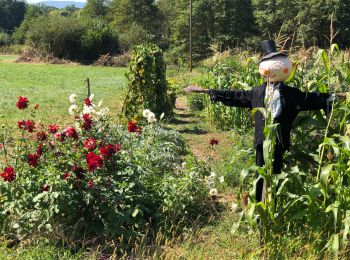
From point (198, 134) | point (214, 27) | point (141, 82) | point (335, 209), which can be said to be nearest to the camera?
point (335, 209)

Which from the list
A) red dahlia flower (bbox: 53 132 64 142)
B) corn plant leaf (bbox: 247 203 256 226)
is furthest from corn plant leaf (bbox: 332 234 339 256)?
red dahlia flower (bbox: 53 132 64 142)

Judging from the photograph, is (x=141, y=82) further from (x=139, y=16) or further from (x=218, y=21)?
(x=139, y=16)

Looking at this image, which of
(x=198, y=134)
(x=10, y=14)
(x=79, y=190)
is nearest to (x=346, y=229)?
(x=79, y=190)

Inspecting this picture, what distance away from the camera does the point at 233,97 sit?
3.88 meters

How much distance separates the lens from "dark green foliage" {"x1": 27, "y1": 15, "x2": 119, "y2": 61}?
1415 inches

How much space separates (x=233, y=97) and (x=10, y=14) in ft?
305

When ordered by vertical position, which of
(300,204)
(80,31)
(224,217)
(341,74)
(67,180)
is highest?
(80,31)

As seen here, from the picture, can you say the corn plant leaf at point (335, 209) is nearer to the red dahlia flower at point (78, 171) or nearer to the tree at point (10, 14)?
the red dahlia flower at point (78, 171)

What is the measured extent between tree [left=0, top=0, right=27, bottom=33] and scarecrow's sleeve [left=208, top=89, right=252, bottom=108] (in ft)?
281

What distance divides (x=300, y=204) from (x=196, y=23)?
39.1 meters

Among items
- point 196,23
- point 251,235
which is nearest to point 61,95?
point 251,235

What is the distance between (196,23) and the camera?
41.0 metres

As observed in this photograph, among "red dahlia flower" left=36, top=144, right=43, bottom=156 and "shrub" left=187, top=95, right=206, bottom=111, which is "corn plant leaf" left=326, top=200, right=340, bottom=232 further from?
"shrub" left=187, top=95, right=206, bottom=111

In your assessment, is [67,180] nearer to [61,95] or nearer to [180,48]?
[61,95]
